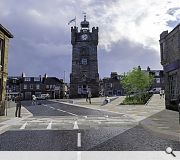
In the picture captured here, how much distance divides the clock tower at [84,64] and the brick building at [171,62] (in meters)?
52.1

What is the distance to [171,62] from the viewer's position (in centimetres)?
2698

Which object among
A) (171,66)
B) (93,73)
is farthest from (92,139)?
(93,73)

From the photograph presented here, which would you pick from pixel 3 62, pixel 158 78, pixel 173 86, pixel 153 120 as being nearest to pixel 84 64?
pixel 158 78

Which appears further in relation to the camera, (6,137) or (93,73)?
(93,73)

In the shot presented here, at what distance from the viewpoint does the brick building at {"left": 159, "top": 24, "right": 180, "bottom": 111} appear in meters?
25.1

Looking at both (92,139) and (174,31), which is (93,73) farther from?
(92,139)

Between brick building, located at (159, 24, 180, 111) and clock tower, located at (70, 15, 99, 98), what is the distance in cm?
5210

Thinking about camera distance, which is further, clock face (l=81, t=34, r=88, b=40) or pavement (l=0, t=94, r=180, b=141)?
clock face (l=81, t=34, r=88, b=40)

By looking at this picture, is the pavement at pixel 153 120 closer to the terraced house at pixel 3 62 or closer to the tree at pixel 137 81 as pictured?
the terraced house at pixel 3 62

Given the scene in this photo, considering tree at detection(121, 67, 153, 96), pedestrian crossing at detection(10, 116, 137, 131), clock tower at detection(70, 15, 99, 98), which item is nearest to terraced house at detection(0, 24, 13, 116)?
pedestrian crossing at detection(10, 116, 137, 131)

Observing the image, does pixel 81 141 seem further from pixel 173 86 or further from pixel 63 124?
pixel 173 86

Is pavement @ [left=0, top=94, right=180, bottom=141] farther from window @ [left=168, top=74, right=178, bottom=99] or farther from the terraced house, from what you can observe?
window @ [left=168, top=74, right=178, bottom=99]
